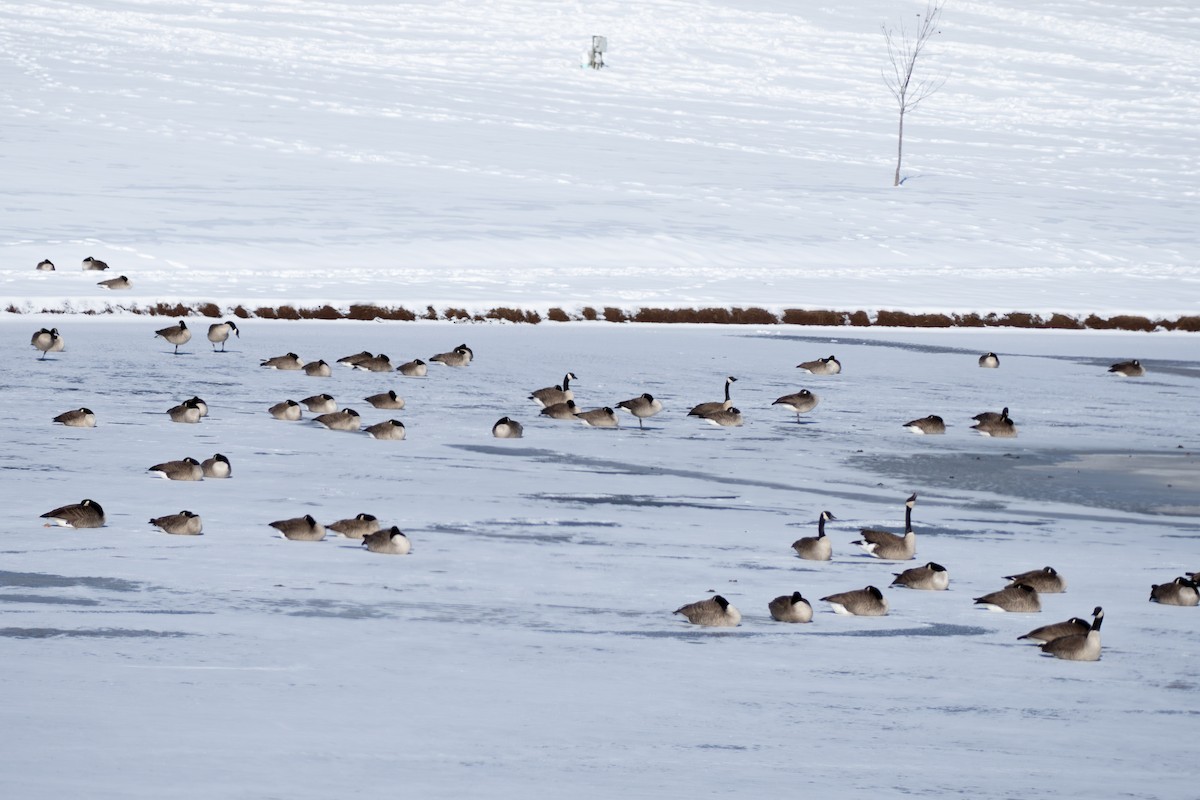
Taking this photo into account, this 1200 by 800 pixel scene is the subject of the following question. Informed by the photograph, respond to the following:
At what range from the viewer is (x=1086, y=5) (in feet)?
274

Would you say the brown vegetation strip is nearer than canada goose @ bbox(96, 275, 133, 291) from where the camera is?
Yes

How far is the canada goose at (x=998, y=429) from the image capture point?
16.3m

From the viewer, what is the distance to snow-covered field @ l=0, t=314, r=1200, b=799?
6.80 m

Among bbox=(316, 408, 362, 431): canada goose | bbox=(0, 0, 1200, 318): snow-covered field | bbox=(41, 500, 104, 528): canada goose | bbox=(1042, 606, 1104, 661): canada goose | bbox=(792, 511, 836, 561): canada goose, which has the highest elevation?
bbox=(0, 0, 1200, 318): snow-covered field

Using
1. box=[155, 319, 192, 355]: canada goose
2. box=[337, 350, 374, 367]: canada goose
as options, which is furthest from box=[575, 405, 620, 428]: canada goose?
box=[155, 319, 192, 355]: canada goose

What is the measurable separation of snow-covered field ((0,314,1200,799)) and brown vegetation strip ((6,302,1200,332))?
6.12m

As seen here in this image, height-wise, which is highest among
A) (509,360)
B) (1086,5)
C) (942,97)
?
(1086,5)

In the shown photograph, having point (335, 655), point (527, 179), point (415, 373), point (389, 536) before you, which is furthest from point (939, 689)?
point (527, 179)

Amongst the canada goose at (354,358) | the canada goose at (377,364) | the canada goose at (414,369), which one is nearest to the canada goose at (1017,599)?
the canada goose at (414,369)

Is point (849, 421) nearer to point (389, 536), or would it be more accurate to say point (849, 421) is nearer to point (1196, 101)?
point (389, 536)

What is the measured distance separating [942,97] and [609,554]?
5725 cm

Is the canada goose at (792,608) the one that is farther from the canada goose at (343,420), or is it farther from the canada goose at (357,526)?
the canada goose at (343,420)

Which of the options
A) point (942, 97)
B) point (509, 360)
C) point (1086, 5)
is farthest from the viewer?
point (1086, 5)

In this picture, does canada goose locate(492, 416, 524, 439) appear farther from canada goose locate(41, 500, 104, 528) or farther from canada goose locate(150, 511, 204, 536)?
canada goose locate(41, 500, 104, 528)
